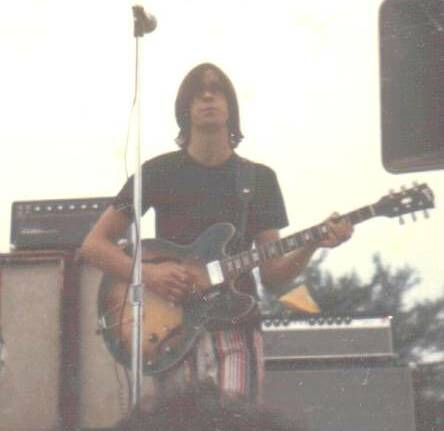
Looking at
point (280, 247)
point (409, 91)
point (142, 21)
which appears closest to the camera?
point (409, 91)

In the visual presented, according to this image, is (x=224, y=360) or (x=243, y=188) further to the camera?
(x=243, y=188)

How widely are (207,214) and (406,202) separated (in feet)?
1.36

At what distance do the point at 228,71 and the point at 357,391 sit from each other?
761mm

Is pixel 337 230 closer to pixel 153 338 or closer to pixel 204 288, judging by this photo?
pixel 204 288

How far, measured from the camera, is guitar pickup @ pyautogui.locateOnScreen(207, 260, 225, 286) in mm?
2180

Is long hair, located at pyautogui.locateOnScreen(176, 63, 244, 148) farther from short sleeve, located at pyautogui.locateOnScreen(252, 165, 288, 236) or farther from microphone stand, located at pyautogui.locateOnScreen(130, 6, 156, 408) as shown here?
microphone stand, located at pyautogui.locateOnScreen(130, 6, 156, 408)

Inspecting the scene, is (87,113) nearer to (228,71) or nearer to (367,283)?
(228,71)

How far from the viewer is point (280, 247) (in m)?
2.27

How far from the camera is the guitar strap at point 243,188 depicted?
2.26 m

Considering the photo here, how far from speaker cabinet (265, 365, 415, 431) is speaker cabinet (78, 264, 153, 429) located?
350 mm

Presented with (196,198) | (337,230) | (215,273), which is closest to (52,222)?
(196,198)

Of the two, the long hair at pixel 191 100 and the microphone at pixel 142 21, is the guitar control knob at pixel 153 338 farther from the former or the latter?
the microphone at pixel 142 21

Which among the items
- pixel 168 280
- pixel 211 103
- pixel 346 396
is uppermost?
pixel 211 103

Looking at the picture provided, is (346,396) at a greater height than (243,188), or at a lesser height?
lesser
